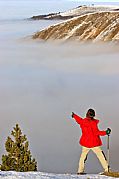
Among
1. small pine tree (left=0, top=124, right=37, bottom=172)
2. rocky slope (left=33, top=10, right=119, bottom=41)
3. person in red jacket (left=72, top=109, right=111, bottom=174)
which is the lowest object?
small pine tree (left=0, top=124, right=37, bottom=172)

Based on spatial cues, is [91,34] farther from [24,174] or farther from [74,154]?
[24,174]

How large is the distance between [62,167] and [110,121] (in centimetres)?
5964

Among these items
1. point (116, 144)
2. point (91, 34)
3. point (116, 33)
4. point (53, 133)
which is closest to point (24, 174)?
point (116, 144)

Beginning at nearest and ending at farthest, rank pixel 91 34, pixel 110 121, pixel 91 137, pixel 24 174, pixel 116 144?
1. pixel 24 174
2. pixel 91 137
3. pixel 116 144
4. pixel 91 34
5. pixel 110 121

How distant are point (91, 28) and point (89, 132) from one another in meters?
152

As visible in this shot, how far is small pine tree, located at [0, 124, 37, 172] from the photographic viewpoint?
27750mm

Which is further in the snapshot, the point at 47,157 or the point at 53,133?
the point at 53,133

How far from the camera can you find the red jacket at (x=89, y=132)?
720 inches

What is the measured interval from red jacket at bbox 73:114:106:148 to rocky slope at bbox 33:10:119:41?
138 m

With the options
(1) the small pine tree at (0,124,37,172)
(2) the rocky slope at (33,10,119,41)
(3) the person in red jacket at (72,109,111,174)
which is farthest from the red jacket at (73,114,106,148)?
(2) the rocky slope at (33,10,119,41)

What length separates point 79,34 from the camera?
174000 millimetres

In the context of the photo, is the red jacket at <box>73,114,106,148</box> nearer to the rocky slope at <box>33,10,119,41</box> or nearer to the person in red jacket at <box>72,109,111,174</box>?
the person in red jacket at <box>72,109,111,174</box>

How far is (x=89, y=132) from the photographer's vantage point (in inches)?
724

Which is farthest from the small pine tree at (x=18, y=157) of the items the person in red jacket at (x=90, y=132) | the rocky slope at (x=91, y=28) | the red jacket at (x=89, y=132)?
the rocky slope at (x=91, y=28)
